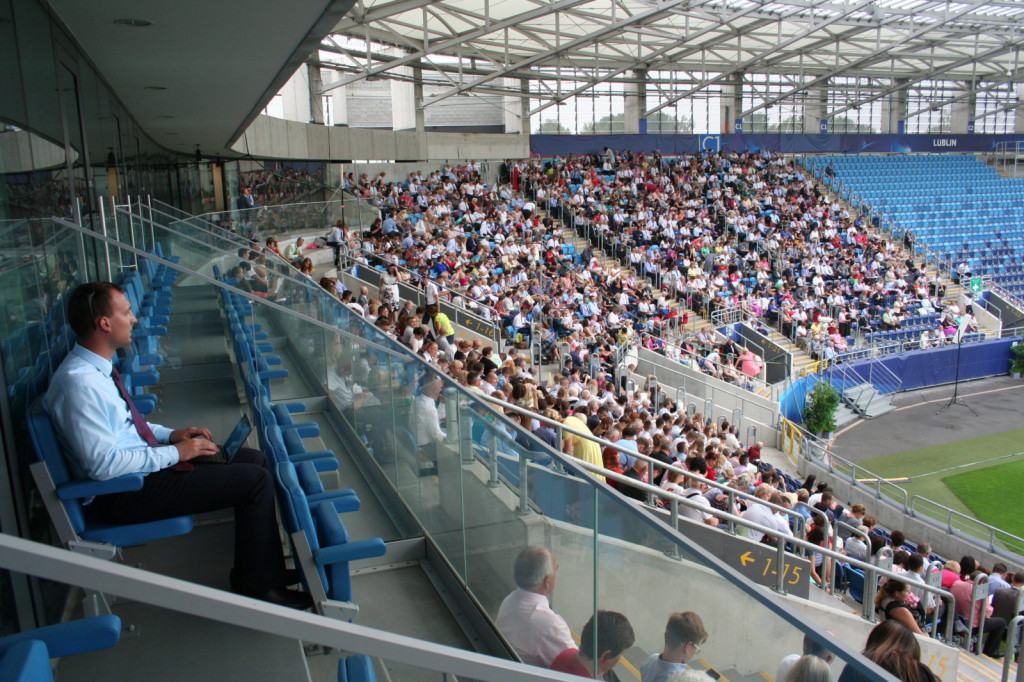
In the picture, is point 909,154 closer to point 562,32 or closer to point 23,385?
point 562,32

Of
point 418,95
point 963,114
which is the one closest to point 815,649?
point 418,95

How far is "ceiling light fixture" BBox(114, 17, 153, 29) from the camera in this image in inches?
196

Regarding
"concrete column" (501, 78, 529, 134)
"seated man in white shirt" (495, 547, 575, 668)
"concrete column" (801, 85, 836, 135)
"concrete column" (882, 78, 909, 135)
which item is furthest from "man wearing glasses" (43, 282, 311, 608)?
"concrete column" (882, 78, 909, 135)

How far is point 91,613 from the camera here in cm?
276

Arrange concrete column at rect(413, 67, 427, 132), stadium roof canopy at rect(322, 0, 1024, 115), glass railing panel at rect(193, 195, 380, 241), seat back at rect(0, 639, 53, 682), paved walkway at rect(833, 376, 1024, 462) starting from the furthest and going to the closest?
1. concrete column at rect(413, 67, 427, 132)
2. stadium roof canopy at rect(322, 0, 1024, 115)
3. paved walkway at rect(833, 376, 1024, 462)
4. glass railing panel at rect(193, 195, 380, 241)
5. seat back at rect(0, 639, 53, 682)

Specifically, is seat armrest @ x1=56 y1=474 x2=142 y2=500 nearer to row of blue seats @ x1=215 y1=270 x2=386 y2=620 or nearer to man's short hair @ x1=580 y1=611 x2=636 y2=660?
row of blue seats @ x1=215 y1=270 x2=386 y2=620

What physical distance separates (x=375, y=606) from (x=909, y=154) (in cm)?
4250

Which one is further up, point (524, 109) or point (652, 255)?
point (524, 109)

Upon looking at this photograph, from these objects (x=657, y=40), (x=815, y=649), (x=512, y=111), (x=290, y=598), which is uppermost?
(x=657, y=40)

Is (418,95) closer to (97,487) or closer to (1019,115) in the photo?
(97,487)

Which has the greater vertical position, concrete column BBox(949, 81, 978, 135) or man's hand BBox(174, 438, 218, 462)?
concrete column BBox(949, 81, 978, 135)

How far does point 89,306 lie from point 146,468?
2.11ft

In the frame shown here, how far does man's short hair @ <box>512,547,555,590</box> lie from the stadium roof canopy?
18324mm

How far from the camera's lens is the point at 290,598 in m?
3.04
